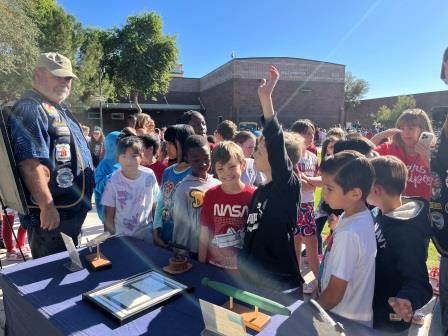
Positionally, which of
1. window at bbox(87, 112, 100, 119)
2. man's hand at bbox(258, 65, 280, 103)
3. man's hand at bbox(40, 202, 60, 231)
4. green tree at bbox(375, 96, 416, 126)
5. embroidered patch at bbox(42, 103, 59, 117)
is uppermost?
green tree at bbox(375, 96, 416, 126)

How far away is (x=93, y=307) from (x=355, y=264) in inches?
44.7

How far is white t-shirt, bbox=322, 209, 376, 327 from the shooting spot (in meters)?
1.41

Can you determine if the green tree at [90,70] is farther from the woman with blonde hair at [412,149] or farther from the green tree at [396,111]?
the green tree at [396,111]

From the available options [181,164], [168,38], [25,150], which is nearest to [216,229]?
[181,164]

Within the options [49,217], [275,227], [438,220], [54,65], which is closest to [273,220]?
[275,227]

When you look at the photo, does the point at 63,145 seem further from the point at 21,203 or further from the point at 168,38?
the point at 168,38

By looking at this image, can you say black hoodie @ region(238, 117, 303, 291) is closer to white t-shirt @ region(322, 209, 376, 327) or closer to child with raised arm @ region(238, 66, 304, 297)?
child with raised arm @ region(238, 66, 304, 297)

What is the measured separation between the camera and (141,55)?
25516 millimetres

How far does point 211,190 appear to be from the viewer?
2.09 m

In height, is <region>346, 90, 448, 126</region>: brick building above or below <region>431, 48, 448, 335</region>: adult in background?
above

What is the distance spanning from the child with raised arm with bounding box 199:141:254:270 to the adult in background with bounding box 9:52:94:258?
99 centimetres

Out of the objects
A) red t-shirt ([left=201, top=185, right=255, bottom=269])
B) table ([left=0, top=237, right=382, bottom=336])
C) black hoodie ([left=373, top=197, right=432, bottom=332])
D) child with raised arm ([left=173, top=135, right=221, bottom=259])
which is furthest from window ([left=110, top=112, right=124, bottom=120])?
black hoodie ([left=373, top=197, right=432, bottom=332])

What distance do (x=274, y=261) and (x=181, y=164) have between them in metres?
1.17

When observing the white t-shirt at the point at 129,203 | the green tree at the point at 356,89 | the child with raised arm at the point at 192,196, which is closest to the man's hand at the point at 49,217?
the white t-shirt at the point at 129,203
